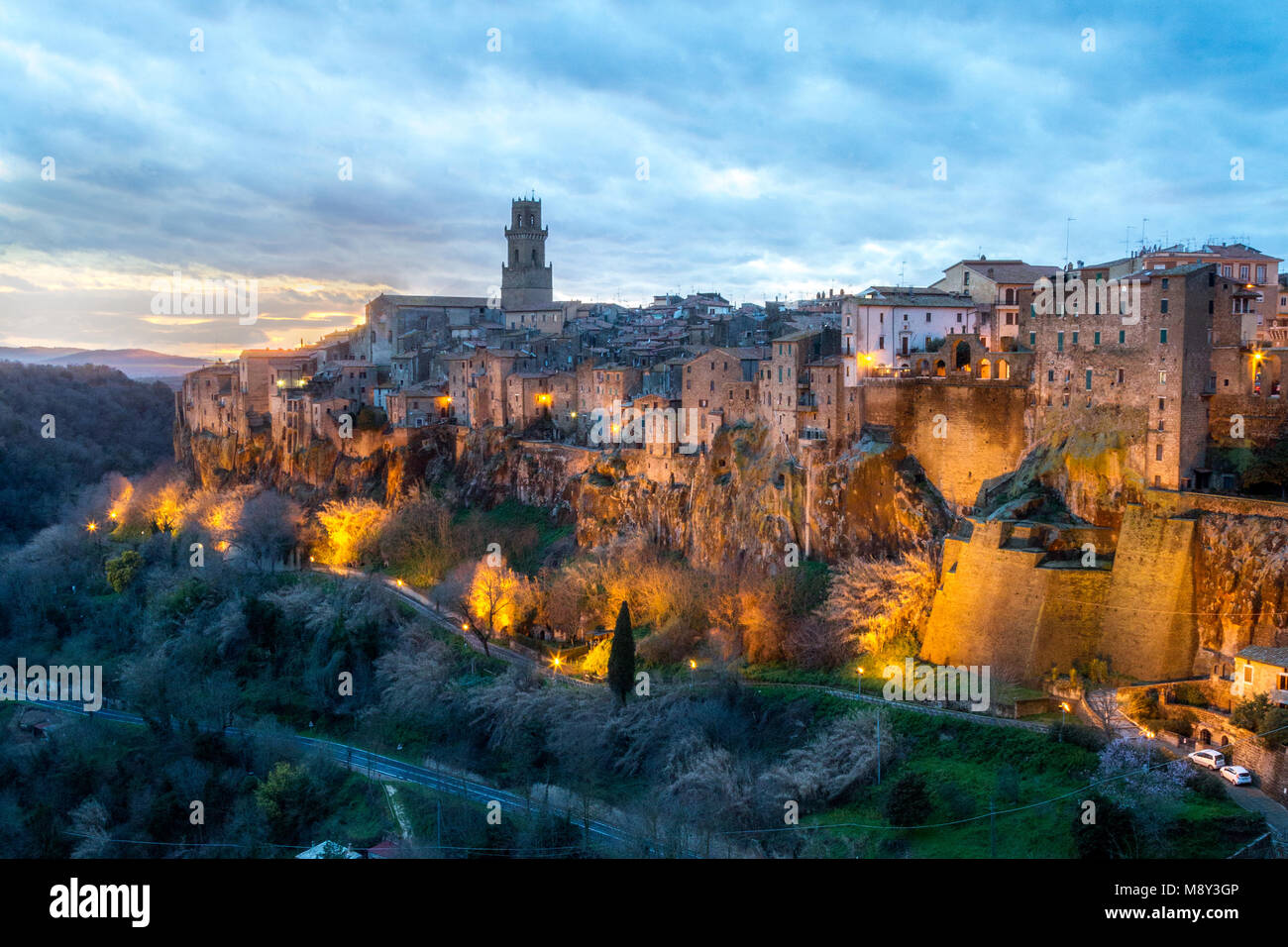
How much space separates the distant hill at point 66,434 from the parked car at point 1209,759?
2372 inches

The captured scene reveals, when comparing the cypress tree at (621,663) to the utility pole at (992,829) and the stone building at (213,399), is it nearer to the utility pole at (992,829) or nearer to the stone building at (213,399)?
the utility pole at (992,829)

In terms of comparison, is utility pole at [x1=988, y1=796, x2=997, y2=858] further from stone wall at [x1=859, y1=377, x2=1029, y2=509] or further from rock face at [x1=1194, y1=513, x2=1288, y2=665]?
stone wall at [x1=859, y1=377, x2=1029, y2=509]

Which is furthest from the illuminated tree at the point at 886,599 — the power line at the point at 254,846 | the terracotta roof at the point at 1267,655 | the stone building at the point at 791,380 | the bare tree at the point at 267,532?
the bare tree at the point at 267,532

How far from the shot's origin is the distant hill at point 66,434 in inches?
2525

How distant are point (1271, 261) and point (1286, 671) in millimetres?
19156

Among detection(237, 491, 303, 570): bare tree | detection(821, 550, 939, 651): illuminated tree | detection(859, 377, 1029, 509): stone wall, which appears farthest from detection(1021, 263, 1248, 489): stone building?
detection(237, 491, 303, 570): bare tree

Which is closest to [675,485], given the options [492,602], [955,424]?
[492,602]

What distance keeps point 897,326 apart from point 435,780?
20.6 metres

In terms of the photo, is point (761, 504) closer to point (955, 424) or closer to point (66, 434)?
point (955, 424)

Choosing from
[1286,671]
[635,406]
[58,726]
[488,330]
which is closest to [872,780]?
[1286,671]

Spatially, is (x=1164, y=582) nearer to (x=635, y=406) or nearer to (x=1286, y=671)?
(x=1286, y=671)

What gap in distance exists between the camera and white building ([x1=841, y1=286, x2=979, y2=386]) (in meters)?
34.3

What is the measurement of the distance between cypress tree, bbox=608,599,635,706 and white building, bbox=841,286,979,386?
1125 centimetres

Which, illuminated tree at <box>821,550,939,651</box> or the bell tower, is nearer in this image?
illuminated tree at <box>821,550,939,651</box>
